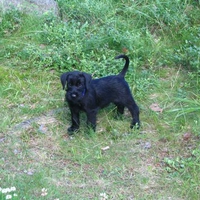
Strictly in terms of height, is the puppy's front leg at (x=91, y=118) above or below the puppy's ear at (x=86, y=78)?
below

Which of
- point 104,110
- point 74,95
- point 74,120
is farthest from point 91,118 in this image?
point 104,110

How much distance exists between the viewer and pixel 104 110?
18.5 feet

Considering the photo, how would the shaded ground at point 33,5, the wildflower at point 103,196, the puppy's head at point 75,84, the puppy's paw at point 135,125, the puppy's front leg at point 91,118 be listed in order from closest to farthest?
the wildflower at point 103,196 → the puppy's head at point 75,84 → the puppy's front leg at point 91,118 → the puppy's paw at point 135,125 → the shaded ground at point 33,5

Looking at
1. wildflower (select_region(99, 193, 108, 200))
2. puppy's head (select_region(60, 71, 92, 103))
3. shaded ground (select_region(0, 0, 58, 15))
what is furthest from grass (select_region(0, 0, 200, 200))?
puppy's head (select_region(60, 71, 92, 103))

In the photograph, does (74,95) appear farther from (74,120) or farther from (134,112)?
(134,112)

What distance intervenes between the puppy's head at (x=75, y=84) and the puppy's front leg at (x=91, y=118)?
9.6 inches

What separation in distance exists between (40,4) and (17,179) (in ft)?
12.1

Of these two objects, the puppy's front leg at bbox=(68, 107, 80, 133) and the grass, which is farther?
the puppy's front leg at bbox=(68, 107, 80, 133)

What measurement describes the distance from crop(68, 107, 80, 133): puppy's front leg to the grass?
9 cm

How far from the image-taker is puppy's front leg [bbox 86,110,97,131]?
5.17 metres

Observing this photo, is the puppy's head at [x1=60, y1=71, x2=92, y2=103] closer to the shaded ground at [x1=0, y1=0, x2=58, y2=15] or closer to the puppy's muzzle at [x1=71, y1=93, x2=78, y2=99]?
the puppy's muzzle at [x1=71, y1=93, x2=78, y2=99]

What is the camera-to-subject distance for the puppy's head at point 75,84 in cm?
494

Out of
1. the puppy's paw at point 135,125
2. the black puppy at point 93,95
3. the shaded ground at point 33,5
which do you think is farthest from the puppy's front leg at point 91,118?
the shaded ground at point 33,5

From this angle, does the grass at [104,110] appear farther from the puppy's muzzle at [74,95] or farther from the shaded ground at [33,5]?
the puppy's muzzle at [74,95]
